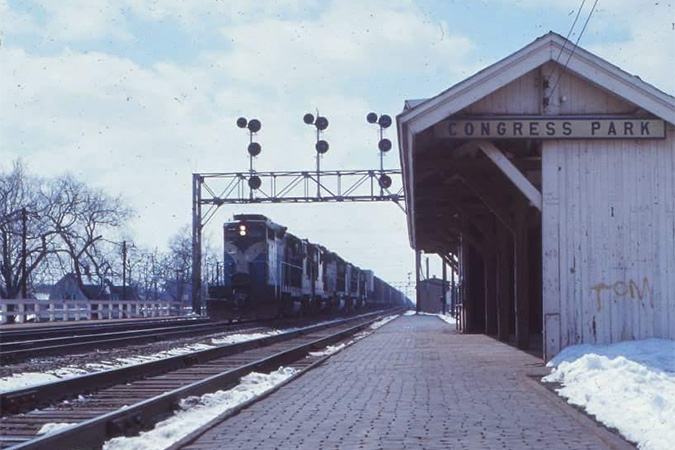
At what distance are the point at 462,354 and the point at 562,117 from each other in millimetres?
5091

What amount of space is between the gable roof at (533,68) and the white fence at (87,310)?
22.3 m

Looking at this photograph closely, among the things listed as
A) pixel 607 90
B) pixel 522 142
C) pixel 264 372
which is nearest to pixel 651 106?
pixel 607 90

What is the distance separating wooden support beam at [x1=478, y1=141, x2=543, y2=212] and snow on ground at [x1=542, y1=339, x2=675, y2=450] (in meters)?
2.32

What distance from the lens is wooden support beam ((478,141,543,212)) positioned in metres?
13.9

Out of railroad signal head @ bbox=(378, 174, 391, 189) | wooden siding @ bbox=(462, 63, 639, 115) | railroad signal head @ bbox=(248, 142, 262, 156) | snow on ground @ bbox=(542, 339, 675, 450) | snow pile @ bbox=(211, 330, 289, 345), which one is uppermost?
railroad signal head @ bbox=(248, 142, 262, 156)

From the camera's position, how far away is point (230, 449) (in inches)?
271

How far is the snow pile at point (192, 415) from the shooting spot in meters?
7.47

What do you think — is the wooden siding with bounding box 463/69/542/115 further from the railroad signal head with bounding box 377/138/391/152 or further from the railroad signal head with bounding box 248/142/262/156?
the railroad signal head with bounding box 248/142/262/156

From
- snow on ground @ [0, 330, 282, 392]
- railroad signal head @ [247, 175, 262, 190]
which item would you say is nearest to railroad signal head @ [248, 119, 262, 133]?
railroad signal head @ [247, 175, 262, 190]

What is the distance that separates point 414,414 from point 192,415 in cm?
222

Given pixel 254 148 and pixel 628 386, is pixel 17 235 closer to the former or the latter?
pixel 254 148

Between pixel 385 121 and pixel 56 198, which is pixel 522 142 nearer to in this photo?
pixel 385 121

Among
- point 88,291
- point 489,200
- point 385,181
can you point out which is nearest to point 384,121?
point 385,181

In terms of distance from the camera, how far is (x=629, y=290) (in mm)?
14047
